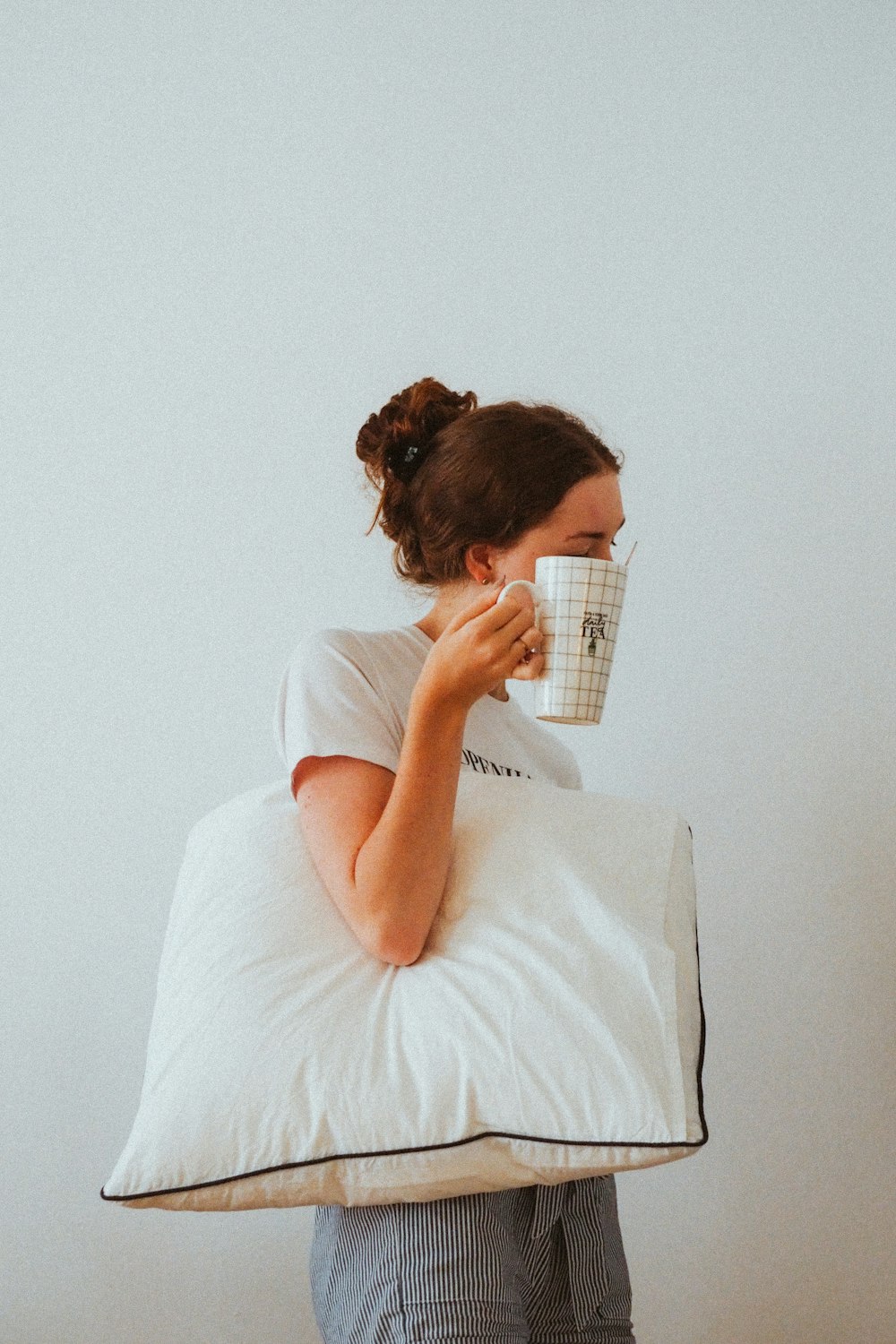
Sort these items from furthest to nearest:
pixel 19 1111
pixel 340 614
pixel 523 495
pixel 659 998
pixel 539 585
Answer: pixel 340 614
pixel 19 1111
pixel 523 495
pixel 539 585
pixel 659 998

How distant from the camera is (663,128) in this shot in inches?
51.5

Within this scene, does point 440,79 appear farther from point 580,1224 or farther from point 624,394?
point 580,1224

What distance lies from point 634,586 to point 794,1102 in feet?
2.00

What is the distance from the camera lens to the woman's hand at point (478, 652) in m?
0.80

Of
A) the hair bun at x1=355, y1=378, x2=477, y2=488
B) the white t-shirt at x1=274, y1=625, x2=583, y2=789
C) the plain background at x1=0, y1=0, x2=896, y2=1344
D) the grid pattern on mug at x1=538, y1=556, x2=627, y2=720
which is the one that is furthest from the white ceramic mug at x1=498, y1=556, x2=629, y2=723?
the plain background at x1=0, y1=0, x2=896, y2=1344

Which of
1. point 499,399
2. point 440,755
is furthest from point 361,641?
point 499,399

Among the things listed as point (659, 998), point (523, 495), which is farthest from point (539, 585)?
point (659, 998)

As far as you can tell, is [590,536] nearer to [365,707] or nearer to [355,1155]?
[365,707]

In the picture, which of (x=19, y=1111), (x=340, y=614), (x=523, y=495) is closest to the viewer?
(x=523, y=495)

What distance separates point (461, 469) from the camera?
99 centimetres

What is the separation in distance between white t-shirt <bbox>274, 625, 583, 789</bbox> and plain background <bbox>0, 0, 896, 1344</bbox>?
10.2 inches

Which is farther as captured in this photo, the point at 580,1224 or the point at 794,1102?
the point at 794,1102

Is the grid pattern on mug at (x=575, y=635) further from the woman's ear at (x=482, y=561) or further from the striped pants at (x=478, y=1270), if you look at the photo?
the striped pants at (x=478, y=1270)

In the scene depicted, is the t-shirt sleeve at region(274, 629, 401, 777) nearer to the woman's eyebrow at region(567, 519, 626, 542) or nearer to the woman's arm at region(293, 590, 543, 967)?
the woman's arm at region(293, 590, 543, 967)
